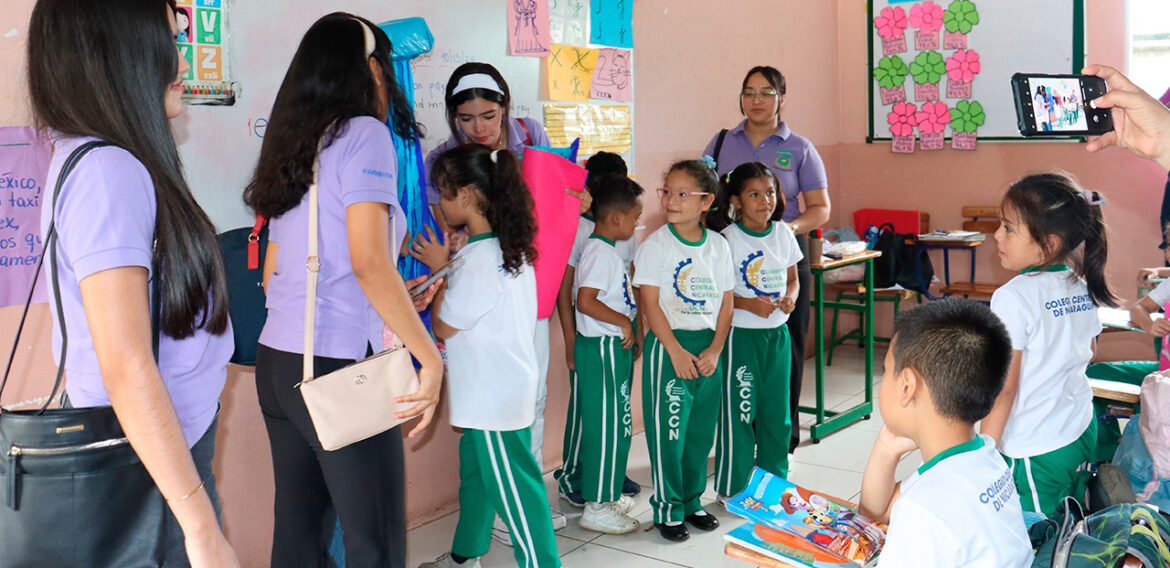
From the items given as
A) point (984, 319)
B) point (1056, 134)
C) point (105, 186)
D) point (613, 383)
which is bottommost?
point (613, 383)

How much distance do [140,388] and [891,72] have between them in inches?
210

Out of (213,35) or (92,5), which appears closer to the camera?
(92,5)

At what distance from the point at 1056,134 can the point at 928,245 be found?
151 inches

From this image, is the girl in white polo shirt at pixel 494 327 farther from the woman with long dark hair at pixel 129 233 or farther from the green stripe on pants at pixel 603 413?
the woman with long dark hair at pixel 129 233

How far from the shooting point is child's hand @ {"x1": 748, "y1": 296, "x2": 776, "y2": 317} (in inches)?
124

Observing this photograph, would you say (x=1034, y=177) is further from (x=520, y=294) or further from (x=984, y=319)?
(x=520, y=294)

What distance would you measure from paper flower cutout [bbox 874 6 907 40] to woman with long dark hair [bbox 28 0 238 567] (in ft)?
16.8

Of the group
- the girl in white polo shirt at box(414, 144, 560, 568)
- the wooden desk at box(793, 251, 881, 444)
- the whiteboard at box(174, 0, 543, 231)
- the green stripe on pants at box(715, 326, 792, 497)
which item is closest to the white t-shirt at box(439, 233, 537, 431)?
the girl in white polo shirt at box(414, 144, 560, 568)

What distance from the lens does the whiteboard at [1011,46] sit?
512 cm

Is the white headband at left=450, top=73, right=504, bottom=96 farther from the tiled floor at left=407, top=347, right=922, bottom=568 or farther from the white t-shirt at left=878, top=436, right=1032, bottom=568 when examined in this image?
the white t-shirt at left=878, top=436, right=1032, bottom=568

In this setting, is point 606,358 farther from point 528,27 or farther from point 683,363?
point 528,27

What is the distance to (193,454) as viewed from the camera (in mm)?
1340

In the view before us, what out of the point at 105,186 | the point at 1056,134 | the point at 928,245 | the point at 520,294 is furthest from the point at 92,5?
the point at 928,245

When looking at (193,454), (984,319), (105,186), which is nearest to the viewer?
(105,186)
